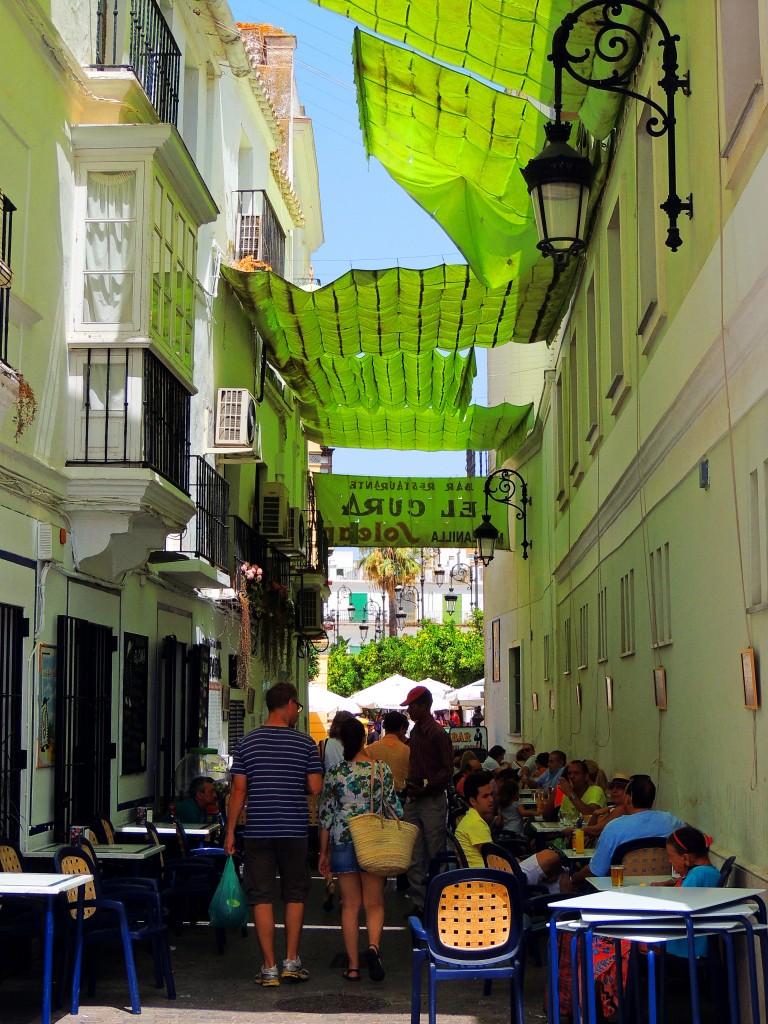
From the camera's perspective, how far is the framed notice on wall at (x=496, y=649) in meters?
30.7

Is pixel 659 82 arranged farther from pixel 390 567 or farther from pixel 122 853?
pixel 390 567

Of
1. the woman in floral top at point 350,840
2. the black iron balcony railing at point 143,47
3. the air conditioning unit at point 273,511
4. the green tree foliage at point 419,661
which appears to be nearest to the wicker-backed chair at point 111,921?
the woman in floral top at point 350,840

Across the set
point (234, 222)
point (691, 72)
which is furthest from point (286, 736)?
point (234, 222)

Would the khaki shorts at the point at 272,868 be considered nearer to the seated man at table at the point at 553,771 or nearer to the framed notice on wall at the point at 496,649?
the seated man at table at the point at 553,771

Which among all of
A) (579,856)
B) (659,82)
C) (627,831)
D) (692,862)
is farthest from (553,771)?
(659,82)

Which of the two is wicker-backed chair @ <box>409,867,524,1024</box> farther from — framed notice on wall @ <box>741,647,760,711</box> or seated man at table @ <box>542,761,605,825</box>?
seated man at table @ <box>542,761,605,825</box>

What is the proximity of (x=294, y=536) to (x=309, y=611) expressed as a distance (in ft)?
13.7

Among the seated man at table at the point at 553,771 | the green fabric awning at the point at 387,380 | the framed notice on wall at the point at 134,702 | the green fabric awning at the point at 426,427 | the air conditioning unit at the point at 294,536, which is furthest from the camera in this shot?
the green fabric awning at the point at 426,427

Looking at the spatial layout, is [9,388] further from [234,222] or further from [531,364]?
[531,364]

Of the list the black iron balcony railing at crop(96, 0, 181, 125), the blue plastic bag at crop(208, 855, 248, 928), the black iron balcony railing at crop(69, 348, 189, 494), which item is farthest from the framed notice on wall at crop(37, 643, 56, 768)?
the black iron balcony railing at crop(96, 0, 181, 125)

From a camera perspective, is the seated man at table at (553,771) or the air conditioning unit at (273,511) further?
the air conditioning unit at (273,511)

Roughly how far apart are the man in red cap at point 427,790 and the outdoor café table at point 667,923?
503 cm

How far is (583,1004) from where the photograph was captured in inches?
276

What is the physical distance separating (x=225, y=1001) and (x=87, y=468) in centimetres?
522
